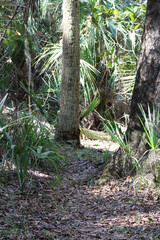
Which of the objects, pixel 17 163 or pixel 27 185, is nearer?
pixel 17 163

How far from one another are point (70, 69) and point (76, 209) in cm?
280

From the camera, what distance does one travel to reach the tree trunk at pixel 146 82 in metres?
3.50

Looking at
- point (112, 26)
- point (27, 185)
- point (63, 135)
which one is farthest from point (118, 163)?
point (112, 26)

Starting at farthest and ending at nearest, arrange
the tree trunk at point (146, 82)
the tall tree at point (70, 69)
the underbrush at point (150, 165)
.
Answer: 1. the tall tree at point (70, 69)
2. the tree trunk at point (146, 82)
3. the underbrush at point (150, 165)

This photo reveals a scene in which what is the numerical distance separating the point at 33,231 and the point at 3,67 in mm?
5808

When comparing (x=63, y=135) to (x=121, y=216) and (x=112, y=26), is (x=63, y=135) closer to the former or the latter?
(x=121, y=216)

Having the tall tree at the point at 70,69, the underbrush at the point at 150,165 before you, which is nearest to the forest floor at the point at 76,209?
the underbrush at the point at 150,165

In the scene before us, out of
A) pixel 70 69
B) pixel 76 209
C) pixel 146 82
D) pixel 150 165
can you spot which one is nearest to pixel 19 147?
pixel 76 209

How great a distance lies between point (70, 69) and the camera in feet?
17.8

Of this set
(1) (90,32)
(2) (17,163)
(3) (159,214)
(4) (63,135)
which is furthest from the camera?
(1) (90,32)

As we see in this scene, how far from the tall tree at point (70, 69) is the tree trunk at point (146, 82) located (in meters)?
1.95

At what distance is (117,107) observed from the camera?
25.8 feet

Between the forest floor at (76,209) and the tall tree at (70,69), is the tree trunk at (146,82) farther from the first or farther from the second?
the tall tree at (70,69)

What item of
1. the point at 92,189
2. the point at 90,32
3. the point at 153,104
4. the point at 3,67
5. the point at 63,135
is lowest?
the point at 92,189
